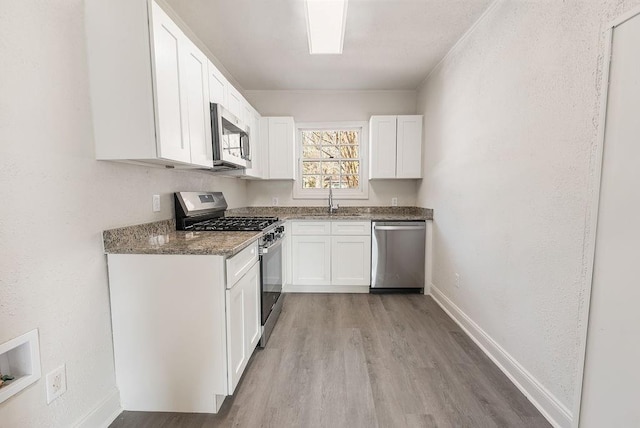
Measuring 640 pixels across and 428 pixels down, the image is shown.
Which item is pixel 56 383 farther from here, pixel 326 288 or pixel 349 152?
pixel 349 152

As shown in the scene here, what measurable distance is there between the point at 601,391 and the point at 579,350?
0.55 feet

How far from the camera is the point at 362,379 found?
181 cm

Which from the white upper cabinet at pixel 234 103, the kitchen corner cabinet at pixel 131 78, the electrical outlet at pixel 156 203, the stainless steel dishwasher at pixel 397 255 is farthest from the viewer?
the stainless steel dishwasher at pixel 397 255

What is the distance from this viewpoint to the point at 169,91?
1.46 metres

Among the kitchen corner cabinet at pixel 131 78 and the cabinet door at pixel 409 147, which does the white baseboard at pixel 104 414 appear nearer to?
the kitchen corner cabinet at pixel 131 78

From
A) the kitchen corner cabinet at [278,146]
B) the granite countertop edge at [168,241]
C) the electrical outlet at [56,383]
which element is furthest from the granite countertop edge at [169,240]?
the kitchen corner cabinet at [278,146]

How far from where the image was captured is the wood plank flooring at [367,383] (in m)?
1.49

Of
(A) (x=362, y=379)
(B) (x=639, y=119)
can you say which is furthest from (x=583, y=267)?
(A) (x=362, y=379)

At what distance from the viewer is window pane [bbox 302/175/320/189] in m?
4.07

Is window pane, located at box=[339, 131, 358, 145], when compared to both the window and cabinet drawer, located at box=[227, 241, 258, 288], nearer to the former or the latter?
the window

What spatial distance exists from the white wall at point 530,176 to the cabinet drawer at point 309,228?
1432 millimetres

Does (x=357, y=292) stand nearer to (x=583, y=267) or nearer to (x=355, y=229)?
(x=355, y=229)

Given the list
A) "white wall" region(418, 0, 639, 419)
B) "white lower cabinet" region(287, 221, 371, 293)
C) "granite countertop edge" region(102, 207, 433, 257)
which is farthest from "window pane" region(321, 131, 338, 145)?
"granite countertop edge" region(102, 207, 433, 257)

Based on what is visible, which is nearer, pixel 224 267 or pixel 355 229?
pixel 224 267
